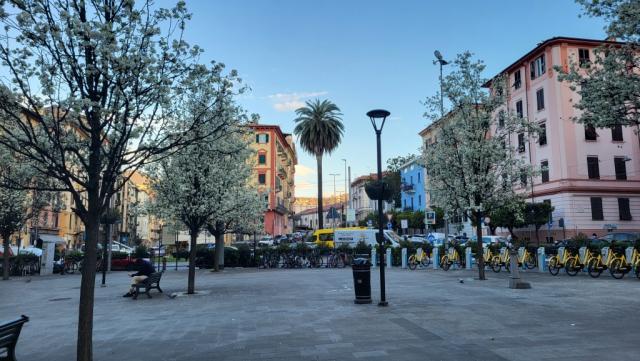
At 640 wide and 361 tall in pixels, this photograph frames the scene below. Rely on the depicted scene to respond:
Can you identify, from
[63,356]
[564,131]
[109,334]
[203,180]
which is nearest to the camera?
[63,356]

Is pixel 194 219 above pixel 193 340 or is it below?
above

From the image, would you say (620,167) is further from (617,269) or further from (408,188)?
(408,188)

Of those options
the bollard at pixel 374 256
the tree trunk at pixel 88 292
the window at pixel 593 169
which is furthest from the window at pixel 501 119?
the window at pixel 593 169

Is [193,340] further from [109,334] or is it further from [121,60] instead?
[121,60]

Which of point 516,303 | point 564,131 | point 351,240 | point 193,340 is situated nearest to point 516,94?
point 564,131

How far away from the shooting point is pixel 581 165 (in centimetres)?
3866

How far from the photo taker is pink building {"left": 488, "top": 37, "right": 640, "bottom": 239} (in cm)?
3825

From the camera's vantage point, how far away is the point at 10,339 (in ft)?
18.2

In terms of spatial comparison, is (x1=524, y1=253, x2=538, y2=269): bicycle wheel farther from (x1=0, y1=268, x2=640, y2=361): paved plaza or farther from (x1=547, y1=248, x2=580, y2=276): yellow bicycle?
(x1=0, y1=268, x2=640, y2=361): paved plaza

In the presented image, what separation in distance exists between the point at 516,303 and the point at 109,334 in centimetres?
940

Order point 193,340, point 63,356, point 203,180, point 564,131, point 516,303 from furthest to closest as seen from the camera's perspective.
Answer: point 564,131
point 203,180
point 516,303
point 193,340
point 63,356

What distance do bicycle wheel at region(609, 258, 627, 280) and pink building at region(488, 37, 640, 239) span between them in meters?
22.1

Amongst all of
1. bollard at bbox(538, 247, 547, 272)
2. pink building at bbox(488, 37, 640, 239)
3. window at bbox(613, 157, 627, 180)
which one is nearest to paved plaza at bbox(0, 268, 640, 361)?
bollard at bbox(538, 247, 547, 272)

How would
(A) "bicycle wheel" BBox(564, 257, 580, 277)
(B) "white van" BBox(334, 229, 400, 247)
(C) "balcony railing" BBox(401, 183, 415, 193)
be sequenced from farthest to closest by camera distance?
(C) "balcony railing" BBox(401, 183, 415, 193) → (B) "white van" BBox(334, 229, 400, 247) → (A) "bicycle wheel" BBox(564, 257, 580, 277)
